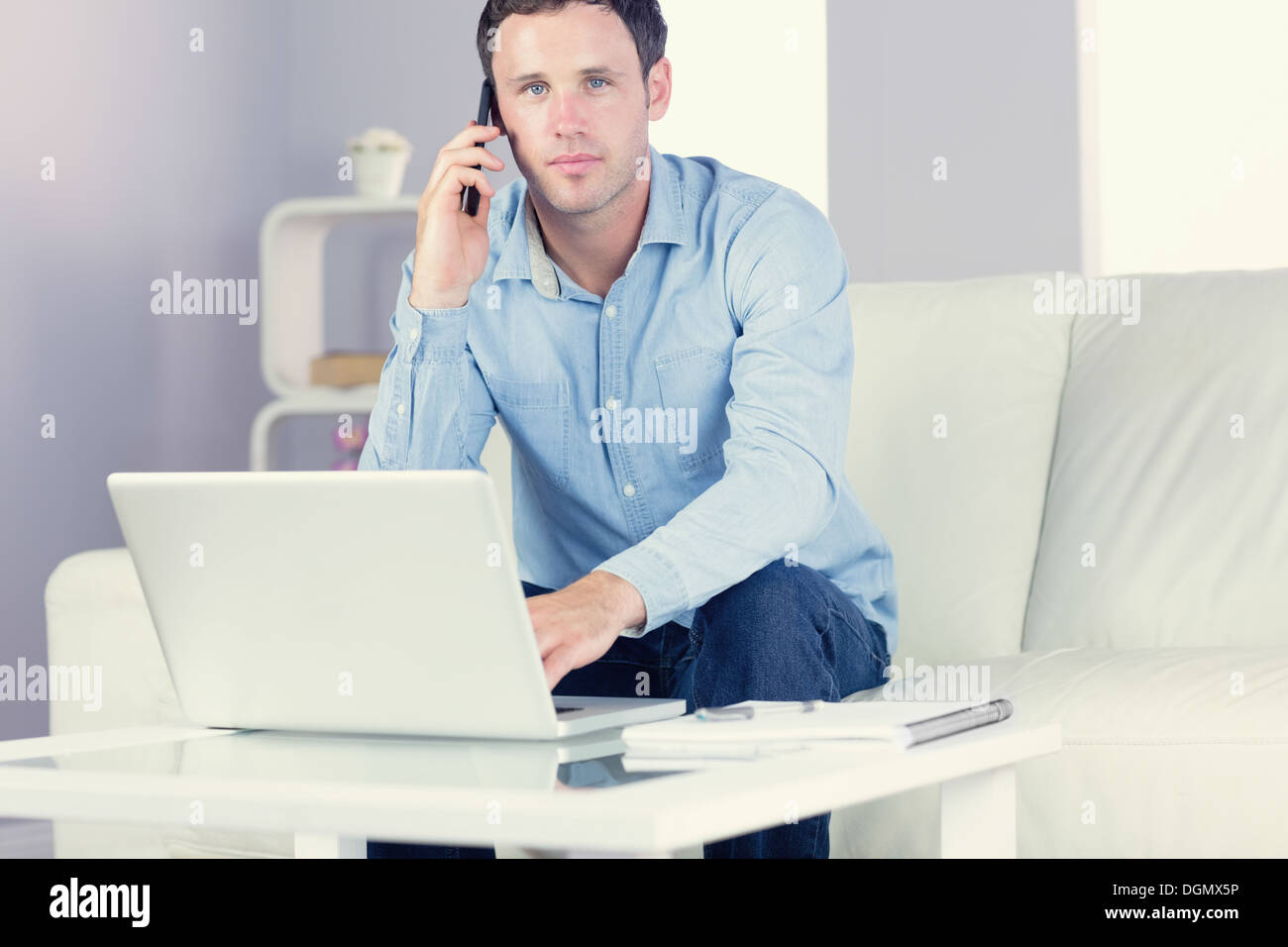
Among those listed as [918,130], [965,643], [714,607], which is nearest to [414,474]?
[714,607]

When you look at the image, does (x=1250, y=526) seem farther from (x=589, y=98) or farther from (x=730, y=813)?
(x=730, y=813)

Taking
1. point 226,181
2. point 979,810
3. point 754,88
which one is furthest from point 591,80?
point 226,181

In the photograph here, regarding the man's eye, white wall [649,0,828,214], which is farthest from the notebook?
white wall [649,0,828,214]

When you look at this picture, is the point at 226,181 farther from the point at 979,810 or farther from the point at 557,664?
the point at 979,810

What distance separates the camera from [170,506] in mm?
1004

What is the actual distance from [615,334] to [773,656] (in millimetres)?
500

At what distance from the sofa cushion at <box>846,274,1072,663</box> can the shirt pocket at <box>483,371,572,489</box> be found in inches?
18.9

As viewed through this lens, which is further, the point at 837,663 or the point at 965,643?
the point at 965,643

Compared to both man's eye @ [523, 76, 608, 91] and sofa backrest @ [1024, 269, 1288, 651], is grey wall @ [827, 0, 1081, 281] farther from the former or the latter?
man's eye @ [523, 76, 608, 91]

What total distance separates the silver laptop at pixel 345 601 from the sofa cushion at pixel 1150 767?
0.57m

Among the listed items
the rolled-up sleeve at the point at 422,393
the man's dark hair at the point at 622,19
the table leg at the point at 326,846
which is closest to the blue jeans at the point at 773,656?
the table leg at the point at 326,846

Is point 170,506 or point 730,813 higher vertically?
point 170,506

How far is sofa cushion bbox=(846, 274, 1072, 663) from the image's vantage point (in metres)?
1.88

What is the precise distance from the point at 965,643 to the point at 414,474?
1114 mm
